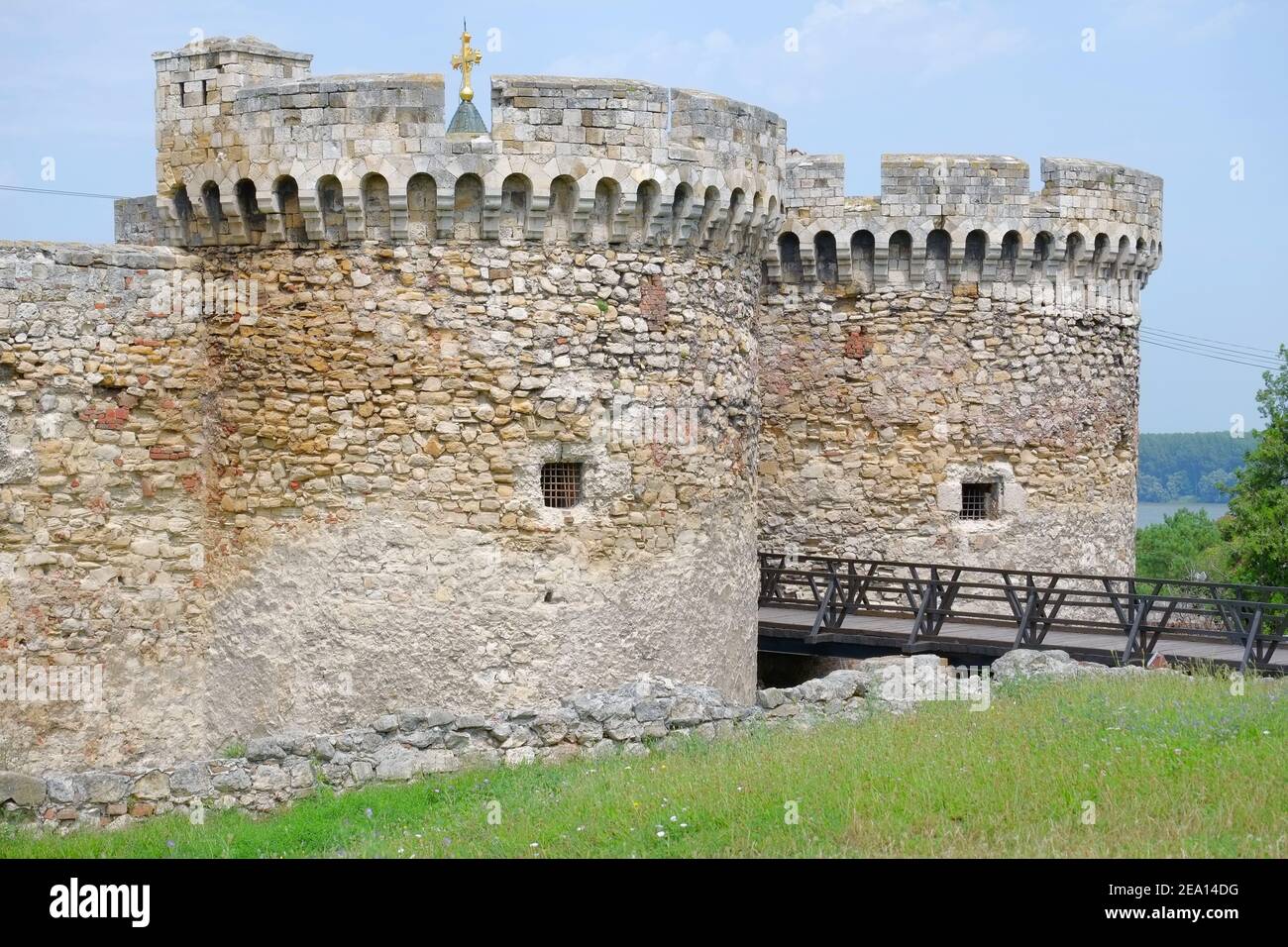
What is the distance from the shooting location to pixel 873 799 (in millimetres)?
9656

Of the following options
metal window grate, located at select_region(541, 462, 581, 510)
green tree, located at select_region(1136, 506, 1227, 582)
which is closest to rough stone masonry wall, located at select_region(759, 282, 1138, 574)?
metal window grate, located at select_region(541, 462, 581, 510)

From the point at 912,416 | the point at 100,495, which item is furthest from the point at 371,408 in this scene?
the point at 912,416

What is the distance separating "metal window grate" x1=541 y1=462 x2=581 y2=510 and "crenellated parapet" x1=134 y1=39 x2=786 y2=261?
5.70 ft

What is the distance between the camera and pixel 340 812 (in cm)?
1120

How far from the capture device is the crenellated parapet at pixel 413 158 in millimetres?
12930

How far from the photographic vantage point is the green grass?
9062mm

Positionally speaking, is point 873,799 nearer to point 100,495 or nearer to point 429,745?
point 429,745

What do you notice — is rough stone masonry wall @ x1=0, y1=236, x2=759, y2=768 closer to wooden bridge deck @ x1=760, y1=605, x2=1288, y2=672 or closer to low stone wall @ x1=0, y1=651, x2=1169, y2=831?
low stone wall @ x1=0, y1=651, x2=1169, y2=831

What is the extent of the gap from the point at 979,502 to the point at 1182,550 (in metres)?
30.4

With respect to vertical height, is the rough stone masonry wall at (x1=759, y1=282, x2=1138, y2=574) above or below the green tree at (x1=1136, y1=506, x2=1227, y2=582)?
above

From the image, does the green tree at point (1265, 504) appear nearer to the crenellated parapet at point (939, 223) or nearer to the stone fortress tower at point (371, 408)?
the crenellated parapet at point (939, 223)

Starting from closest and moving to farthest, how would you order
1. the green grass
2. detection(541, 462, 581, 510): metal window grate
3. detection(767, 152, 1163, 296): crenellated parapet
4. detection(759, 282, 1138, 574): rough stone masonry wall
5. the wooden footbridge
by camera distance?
the green grass → detection(541, 462, 581, 510): metal window grate → the wooden footbridge → detection(767, 152, 1163, 296): crenellated parapet → detection(759, 282, 1138, 574): rough stone masonry wall

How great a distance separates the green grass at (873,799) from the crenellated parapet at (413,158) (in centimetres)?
413

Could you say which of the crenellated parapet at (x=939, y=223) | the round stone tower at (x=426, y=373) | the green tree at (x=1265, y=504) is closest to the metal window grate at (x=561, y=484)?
the round stone tower at (x=426, y=373)
